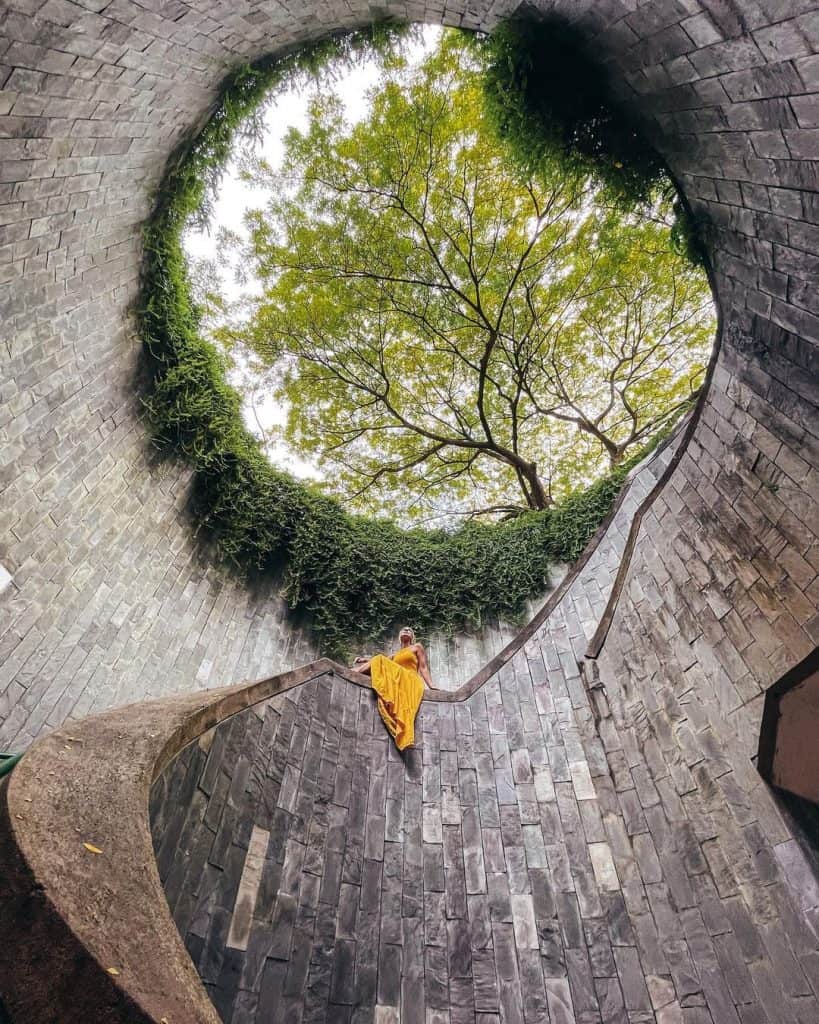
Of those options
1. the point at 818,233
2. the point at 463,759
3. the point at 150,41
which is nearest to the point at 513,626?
the point at 463,759

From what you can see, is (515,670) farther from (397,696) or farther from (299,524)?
(299,524)

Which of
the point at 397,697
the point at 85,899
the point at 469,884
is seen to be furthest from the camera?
the point at 397,697

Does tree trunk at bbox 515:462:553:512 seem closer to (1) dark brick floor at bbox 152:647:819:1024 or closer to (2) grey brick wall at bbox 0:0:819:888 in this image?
(2) grey brick wall at bbox 0:0:819:888

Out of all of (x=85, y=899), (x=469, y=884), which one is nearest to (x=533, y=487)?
(x=469, y=884)

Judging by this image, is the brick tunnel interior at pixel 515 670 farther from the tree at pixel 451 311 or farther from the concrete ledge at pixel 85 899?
the tree at pixel 451 311

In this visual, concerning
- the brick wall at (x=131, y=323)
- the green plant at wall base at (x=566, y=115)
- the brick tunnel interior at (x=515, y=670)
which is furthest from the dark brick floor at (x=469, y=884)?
the green plant at wall base at (x=566, y=115)
